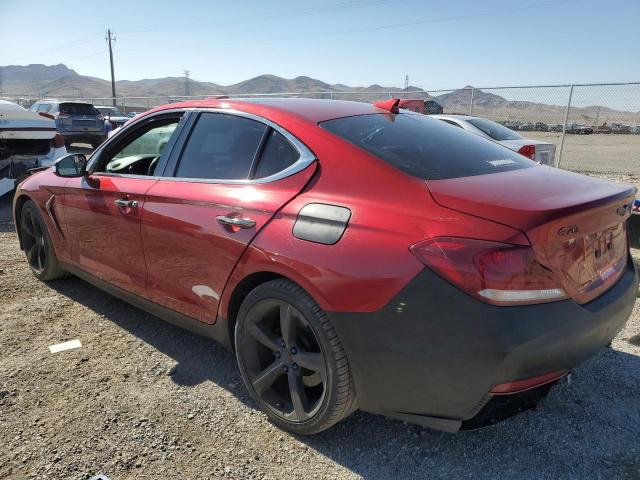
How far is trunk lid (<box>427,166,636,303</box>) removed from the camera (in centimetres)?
185

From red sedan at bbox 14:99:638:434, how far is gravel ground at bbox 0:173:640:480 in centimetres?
25

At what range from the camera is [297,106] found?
111 inches

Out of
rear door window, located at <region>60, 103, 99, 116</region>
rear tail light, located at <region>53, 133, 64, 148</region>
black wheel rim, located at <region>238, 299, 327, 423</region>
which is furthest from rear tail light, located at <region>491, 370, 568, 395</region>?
rear door window, located at <region>60, 103, 99, 116</region>

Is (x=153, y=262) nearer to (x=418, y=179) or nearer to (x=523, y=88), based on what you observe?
(x=418, y=179)

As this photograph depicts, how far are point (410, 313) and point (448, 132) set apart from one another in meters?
1.46

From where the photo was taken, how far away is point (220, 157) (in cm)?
283

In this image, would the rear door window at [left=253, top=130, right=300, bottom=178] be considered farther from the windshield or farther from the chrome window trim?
the windshield

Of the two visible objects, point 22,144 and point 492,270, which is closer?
point 492,270

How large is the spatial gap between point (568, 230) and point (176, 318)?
2.19 m

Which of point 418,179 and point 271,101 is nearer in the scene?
point 418,179

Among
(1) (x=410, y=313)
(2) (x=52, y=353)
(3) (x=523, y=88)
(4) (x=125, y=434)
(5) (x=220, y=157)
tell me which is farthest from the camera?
(3) (x=523, y=88)

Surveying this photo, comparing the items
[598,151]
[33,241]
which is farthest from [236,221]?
[598,151]

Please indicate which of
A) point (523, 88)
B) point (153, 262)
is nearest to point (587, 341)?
point (153, 262)

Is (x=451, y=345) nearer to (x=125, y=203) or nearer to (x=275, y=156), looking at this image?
(x=275, y=156)
